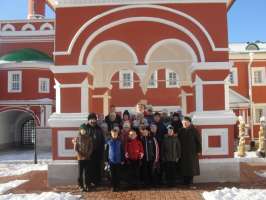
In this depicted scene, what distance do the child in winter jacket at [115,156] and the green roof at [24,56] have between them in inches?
802

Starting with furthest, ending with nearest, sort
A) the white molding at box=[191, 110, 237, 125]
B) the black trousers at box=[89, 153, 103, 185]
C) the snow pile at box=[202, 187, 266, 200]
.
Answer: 1. the white molding at box=[191, 110, 237, 125]
2. the black trousers at box=[89, 153, 103, 185]
3. the snow pile at box=[202, 187, 266, 200]

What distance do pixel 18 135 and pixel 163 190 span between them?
929 inches

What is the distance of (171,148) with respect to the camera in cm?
977

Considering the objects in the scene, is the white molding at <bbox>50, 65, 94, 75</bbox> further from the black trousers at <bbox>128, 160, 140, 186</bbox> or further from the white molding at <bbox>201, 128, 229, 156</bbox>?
the white molding at <bbox>201, 128, 229, 156</bbox>

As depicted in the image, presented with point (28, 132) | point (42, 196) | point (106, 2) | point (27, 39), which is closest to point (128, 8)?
point (106, 2)

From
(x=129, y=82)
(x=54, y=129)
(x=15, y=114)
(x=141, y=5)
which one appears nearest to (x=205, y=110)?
(x=141, y=5)

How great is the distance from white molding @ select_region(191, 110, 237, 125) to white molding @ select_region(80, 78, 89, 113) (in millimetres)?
2901

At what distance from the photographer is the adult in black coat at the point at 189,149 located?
984 centimetres

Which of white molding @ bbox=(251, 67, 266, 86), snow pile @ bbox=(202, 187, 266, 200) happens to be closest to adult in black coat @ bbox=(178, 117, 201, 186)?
snow pile @ bbox=(202, 187, 266, 200)

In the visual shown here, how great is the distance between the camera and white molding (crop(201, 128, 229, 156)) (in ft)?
35.2

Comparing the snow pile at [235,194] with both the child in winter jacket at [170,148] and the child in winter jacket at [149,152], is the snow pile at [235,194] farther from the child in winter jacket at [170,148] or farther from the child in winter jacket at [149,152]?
the child in winter jacket at [149,152]

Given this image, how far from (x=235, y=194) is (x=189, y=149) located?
5.50 ft

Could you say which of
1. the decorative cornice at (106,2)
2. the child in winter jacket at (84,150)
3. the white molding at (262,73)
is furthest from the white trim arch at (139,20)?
the white molding at (262,73)

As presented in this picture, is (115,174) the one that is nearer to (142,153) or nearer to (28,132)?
(142,153)
